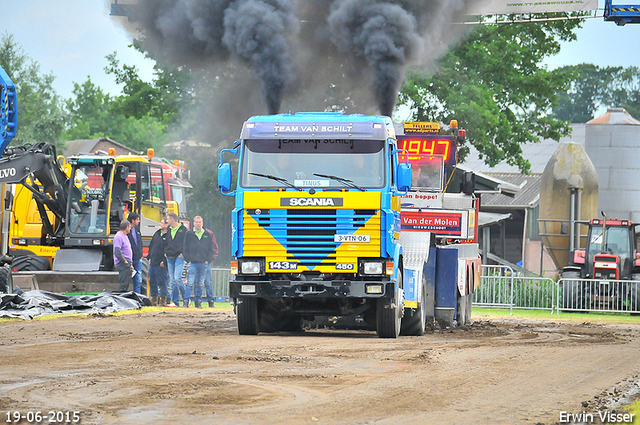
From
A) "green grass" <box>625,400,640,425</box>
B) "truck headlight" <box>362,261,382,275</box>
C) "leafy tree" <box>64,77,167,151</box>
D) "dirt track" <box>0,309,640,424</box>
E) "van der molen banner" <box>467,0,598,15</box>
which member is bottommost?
"green grass" <box>625,400,640,425</box>

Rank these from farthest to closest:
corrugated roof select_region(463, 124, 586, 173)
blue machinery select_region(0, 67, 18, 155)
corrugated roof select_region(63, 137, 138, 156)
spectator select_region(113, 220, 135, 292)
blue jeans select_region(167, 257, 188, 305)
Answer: corrugated roof select_region(63, 137, 138, 156) < corrugated roof select_region(463, 124, 586, 173) < blue jeans select_region(167, 257, 188, 305) < spectator select_region(113, 220, 135, 292) < blue machinery select_region(0, 67, 18, 155)

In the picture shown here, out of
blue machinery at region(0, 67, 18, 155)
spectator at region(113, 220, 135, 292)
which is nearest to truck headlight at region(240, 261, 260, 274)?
blue machinery at region(0, 67, 18, 155)

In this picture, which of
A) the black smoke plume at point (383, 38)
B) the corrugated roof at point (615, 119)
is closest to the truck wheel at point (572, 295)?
the black smoke plume at point (383, 38)

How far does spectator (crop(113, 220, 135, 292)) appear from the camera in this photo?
62.2 ft

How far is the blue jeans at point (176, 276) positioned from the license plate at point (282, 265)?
28.5ft

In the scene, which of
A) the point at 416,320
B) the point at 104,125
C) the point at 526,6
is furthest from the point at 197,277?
the point at 104,125

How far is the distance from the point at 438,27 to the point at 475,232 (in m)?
4.91

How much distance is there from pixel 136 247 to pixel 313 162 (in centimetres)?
802

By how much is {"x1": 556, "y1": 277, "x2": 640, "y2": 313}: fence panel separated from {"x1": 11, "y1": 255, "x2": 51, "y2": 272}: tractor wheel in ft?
41.6

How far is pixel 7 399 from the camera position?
291 inches

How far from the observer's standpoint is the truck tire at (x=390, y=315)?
43.0 ft

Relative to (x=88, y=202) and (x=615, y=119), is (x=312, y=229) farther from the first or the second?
(x=615, y=119)

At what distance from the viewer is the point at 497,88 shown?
1315 inches

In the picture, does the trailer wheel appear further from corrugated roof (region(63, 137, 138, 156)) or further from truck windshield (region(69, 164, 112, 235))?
corrugated roof (region(63, 137, 138, 156))
